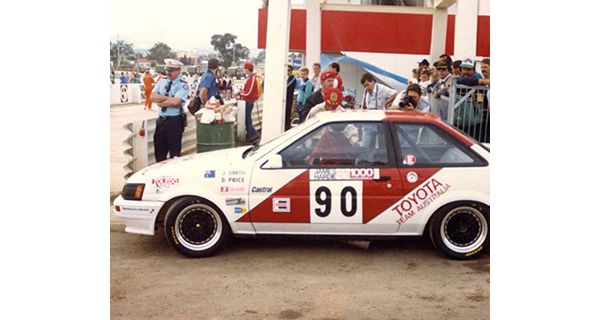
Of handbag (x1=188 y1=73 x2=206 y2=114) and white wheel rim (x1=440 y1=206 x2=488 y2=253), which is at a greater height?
handbag (x1=188 y1=73 x2=206 y2=114)

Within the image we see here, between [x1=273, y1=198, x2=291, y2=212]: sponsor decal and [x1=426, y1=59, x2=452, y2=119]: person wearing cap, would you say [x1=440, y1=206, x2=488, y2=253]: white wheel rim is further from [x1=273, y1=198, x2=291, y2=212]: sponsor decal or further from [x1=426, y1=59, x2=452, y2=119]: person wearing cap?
[x1=426, y1=59, x2=452, y2=119]: person wearing cap

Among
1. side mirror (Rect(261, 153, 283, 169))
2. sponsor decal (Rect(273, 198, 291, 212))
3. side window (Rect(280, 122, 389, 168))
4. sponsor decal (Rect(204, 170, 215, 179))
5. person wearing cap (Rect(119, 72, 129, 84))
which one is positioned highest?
person wearing cap (Rect(119, 72, 129, 84))

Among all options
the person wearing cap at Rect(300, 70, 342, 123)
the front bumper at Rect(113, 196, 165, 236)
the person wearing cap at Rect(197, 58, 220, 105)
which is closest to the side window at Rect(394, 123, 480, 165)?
the front bumper at Rect(113, 196, 165, 236)

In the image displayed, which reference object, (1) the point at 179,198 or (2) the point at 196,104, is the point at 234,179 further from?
(2) the point at 196,104

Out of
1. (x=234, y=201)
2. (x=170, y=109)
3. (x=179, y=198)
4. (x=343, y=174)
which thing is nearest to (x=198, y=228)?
(x=179, y=198)

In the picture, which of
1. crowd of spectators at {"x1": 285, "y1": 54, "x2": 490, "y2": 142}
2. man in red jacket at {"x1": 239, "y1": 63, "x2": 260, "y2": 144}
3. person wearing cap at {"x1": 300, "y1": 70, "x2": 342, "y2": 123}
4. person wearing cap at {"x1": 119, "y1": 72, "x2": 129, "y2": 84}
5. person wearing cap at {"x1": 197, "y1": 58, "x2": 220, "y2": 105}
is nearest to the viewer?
crowd of spectators at {"x1": 285, "y1": 54, "x2": 490, "y2": 142}

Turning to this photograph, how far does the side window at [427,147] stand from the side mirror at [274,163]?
1073 mm

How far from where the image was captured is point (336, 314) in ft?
15.1

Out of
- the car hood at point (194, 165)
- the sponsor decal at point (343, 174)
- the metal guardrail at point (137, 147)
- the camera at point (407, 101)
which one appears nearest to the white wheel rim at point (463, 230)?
the sponsor decal at point (343, 174)

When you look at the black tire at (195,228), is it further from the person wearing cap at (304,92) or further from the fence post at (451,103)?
the person wearing cap at (304,92)

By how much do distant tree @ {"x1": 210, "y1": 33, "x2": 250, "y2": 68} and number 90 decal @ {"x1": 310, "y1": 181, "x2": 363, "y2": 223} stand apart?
9.67m

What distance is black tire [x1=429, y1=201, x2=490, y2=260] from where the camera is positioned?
5.79 m
